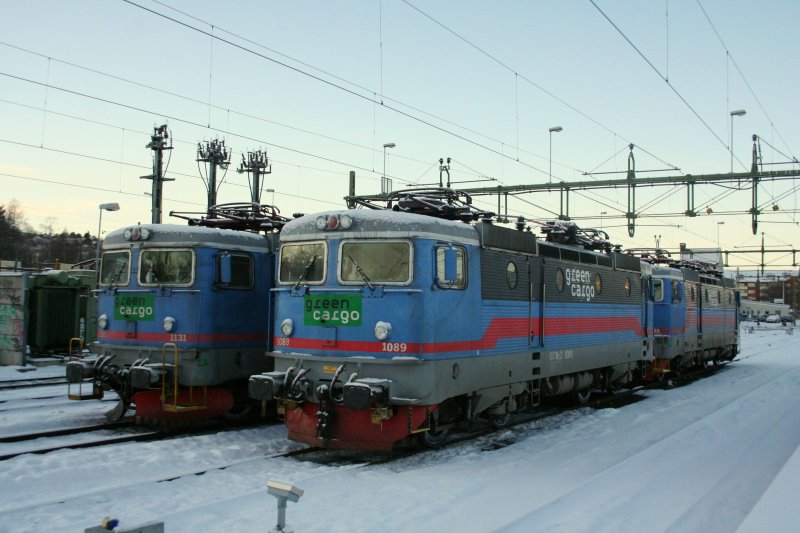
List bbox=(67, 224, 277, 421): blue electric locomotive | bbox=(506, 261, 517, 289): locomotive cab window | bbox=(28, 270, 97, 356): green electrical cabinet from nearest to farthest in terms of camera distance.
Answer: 1. bbox=(506, 261, 517, 289): locomotive cab window
2. bbox=(67, 224, 277, 421): blue electric locomotive
3. bbox=(28, 270, 97, 356): green electrical cabinet

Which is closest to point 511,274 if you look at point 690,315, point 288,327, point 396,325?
point 396,325

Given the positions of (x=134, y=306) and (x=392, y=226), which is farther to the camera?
(x=134, y=306)

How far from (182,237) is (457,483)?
630cm

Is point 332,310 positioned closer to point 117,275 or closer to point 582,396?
point 117,275

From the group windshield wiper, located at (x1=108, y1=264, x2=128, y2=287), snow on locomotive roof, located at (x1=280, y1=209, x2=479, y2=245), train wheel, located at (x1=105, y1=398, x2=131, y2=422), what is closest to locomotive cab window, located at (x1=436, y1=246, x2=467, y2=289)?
snow on locomotive roof, located at (x1=280, y1=209, x2=479, y2=245)

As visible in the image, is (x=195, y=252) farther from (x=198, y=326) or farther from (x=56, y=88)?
(x=56, y=88)

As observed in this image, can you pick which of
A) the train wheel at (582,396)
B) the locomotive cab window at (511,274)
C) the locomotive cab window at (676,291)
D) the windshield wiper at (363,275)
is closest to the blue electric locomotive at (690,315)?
the locomotive cab window at (676,291)

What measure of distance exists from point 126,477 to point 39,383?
10.3m

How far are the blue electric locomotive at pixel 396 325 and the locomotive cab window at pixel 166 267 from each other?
2.10m

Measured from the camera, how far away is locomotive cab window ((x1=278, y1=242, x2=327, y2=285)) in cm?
957

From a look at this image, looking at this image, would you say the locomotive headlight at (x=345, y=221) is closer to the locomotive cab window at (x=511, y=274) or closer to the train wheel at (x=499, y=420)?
the locomotive cab window at (x=511, y=274)

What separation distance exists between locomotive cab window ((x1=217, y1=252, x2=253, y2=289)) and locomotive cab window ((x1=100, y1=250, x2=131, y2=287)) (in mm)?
1661

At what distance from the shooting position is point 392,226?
30.0 ft

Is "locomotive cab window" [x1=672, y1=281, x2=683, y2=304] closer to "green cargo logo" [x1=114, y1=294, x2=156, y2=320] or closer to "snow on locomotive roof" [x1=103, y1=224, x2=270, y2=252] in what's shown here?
"snow on locomotive roof" [x1=103, y1=224, x2=270, y2=252]
